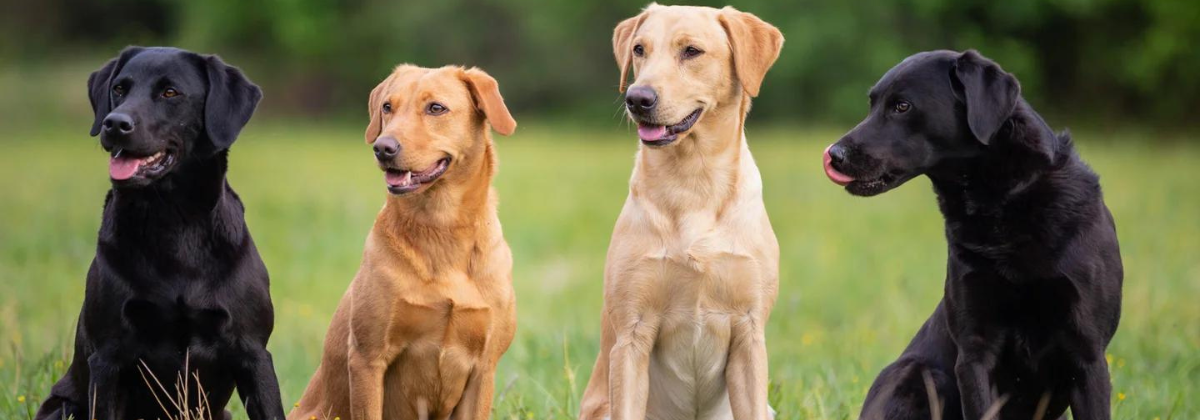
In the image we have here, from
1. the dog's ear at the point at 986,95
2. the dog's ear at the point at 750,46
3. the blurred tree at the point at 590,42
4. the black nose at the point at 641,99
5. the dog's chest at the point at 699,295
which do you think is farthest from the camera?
the blurred tree at the point at 590,42

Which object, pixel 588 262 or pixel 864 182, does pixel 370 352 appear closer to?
pixel 864 182

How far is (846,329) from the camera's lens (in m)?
8.60

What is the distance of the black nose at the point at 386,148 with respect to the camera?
179 inches

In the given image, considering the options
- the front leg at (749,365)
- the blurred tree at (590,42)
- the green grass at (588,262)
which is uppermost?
the front leg at (749,365)

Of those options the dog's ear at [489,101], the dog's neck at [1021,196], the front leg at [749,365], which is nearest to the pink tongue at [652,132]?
the dog's ear at [489,101]

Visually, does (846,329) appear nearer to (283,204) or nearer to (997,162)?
(997,162)

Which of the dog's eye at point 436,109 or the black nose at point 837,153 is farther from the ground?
the dog's eye at point 436,109

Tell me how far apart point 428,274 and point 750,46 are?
1.47m

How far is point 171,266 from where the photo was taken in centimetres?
441

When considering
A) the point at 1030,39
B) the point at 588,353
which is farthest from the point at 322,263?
the point at 1030,39

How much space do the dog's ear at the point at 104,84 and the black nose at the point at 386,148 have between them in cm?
100

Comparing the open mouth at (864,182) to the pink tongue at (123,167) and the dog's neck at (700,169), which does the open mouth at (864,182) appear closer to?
the dog's neck at (700,169)

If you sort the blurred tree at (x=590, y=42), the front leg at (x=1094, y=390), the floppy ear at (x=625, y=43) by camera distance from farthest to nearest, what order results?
the blurred tree at (x=590, y=42) < the floppy ear at (x=625, y=43) < the front leg at (x=1094, y=390)

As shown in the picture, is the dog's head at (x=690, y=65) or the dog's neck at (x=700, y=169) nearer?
the dog's head at (x=690, y=65)
